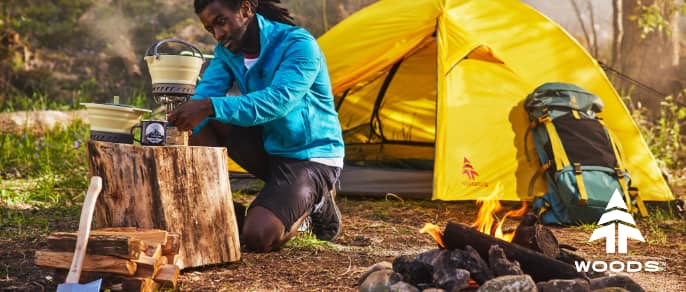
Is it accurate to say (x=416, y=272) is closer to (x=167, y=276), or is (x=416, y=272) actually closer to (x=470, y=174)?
(x=167, y=276)

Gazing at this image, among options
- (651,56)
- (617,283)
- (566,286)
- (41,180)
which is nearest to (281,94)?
(566,286)

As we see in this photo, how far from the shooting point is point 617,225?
4.75 metres

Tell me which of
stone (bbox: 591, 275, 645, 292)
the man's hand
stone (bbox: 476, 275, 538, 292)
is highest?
the man's hand

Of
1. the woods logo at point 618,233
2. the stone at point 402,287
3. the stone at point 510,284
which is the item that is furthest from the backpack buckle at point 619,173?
the stone at point 402,287

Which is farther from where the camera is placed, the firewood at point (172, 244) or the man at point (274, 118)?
the man at point (274, 118)

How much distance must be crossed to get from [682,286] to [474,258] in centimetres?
113

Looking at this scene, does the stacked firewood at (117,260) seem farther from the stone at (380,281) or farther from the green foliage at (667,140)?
the green foliage at (667,140)

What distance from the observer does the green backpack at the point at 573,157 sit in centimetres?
478

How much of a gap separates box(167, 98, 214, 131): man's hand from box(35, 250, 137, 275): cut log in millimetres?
662

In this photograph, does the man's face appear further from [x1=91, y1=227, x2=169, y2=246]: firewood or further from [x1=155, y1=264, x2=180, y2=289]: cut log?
[x1=155, y1=264, x2=180, y2=289]: cut log

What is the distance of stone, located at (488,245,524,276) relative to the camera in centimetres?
262

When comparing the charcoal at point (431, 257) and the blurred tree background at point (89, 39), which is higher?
the blurred tree background at point (89, 39)

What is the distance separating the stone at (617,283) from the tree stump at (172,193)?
155cm

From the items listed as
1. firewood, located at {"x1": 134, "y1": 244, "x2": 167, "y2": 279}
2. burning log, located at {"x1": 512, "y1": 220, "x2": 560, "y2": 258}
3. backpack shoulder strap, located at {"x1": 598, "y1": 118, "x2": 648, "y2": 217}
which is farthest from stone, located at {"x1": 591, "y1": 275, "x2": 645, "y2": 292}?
backpack shoulder strap, located at {"x1": 598, "y1": 118, "x2": 648, "y2": 217}
